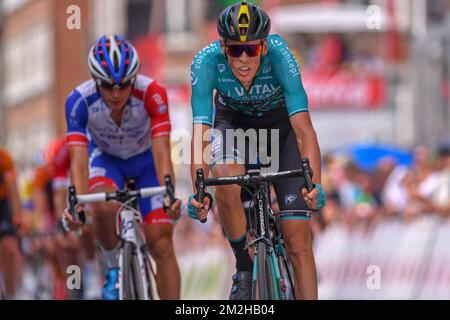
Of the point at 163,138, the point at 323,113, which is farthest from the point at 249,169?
the point at 323,113

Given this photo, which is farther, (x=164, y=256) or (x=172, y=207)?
(x=164, y=256)

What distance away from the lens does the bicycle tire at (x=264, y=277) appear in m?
9.01

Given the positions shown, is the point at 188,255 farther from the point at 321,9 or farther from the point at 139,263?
the point at 321,9

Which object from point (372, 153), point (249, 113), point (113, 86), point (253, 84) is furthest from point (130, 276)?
point (372, 153)

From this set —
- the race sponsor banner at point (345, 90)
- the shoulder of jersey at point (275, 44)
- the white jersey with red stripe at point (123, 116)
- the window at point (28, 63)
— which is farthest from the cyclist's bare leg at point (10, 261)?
the window at point (28, 63)

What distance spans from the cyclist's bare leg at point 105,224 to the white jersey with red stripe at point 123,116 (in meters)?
0.52

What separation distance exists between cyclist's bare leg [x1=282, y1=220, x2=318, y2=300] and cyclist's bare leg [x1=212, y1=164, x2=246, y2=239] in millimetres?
306

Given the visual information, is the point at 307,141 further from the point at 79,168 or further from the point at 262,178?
the point at 79,168

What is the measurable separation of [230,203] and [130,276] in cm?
155

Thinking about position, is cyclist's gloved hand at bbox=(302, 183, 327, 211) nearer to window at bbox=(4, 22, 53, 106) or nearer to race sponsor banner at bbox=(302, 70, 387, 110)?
race sponsor banner at bbox=(302, 70, 387, 110)

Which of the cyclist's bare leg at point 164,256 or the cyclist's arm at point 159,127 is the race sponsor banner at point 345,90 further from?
the cyclist's arm at point 159,127

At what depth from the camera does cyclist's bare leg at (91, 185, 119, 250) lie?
444 inches

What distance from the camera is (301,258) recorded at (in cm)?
955

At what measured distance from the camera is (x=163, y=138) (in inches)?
439
